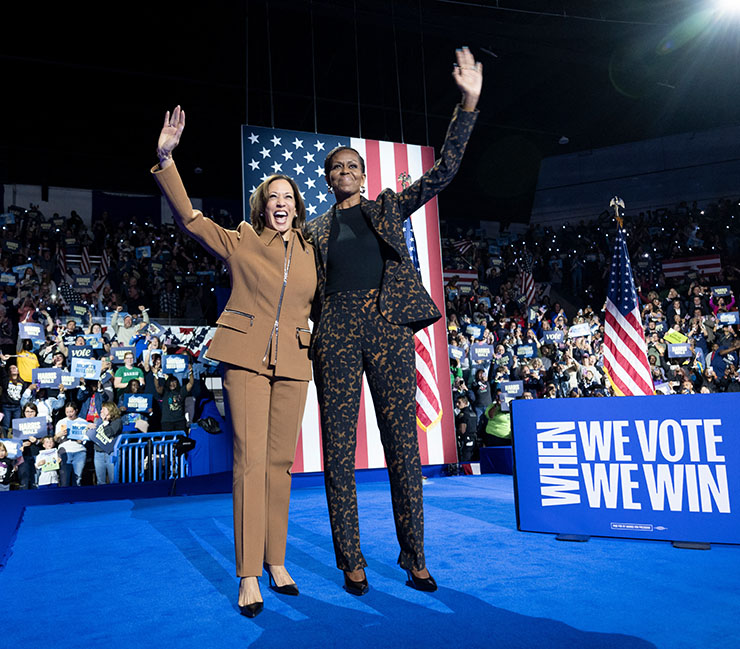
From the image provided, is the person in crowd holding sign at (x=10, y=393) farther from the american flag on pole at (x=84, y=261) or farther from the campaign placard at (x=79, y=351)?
the american flag on pole at (x=84, y=261)

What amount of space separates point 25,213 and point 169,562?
38.5ft

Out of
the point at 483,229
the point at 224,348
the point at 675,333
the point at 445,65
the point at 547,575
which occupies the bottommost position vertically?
the point at 547,575

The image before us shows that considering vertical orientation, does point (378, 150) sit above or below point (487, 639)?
→ above

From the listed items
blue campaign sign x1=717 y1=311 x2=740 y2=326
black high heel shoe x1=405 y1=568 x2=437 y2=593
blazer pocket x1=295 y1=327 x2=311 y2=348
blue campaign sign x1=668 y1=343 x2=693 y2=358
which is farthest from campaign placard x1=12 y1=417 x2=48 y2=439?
blue campaign sign x1=717 y1=311 x2=740 y2=326

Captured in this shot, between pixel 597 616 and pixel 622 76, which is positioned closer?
pixel 597 616

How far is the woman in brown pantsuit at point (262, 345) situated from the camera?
1836 millimetres

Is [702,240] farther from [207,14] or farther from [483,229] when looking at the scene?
[207,14]

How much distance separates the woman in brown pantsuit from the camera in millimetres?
1836

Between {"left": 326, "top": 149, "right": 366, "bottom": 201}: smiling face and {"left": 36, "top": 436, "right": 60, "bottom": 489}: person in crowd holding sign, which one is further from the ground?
{"left": 326, "top": 149, "right": 366, "bottom": 201}: smiling face

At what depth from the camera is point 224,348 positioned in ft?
6.12

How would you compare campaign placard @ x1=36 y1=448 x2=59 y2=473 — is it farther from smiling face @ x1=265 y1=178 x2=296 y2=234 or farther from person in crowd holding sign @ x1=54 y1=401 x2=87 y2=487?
smiling face @ x1=265 y1=178 x2=296 y2=234

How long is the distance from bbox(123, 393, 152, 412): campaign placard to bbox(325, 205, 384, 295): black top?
541cm

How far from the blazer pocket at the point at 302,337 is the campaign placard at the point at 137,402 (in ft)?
17.5

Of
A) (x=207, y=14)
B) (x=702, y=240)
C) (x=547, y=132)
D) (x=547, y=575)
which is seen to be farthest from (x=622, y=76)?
(x=547, y=575)
